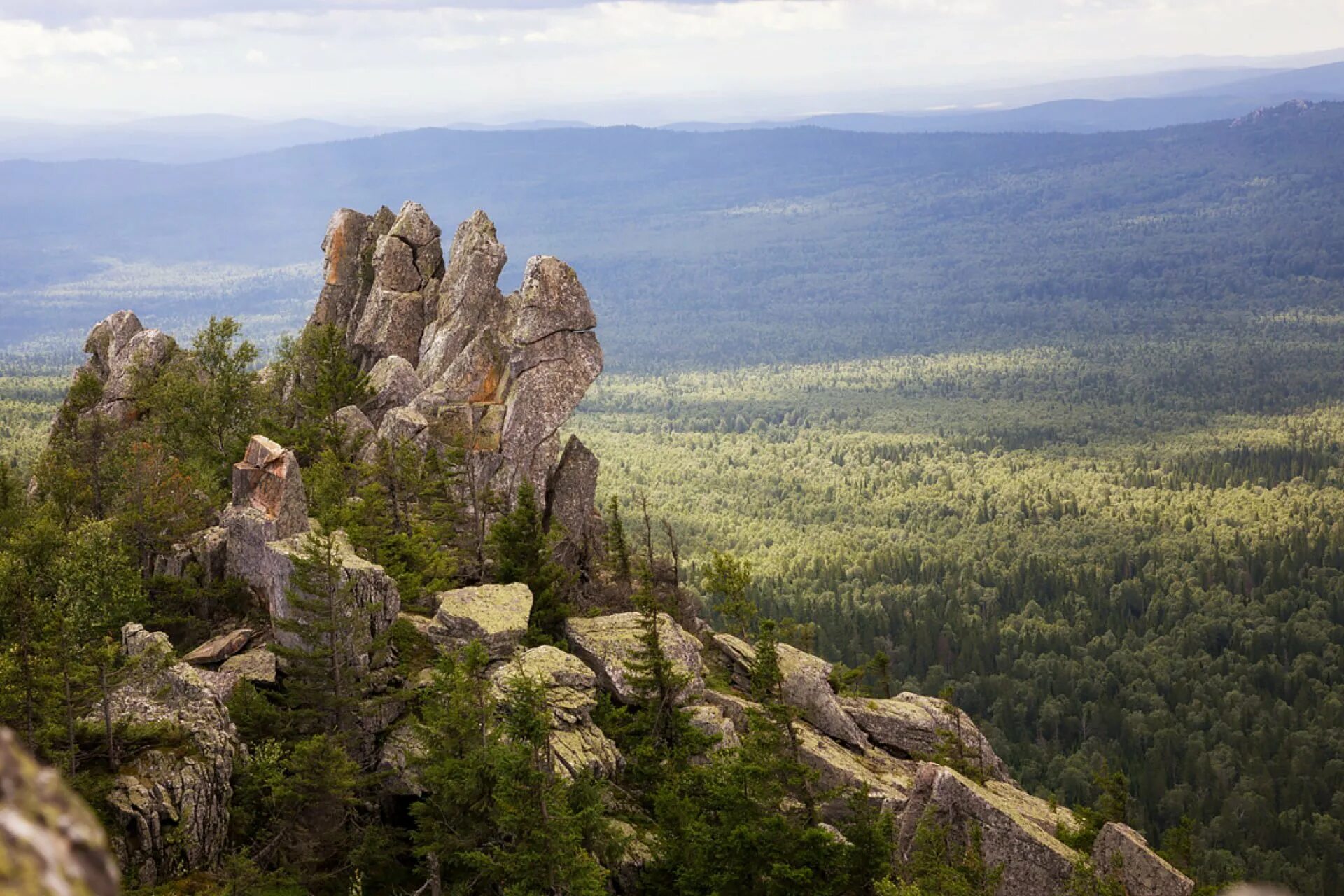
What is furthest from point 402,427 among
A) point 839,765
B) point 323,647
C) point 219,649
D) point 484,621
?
point 839,765

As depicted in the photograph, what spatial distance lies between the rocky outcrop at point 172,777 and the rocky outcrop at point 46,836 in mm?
26719

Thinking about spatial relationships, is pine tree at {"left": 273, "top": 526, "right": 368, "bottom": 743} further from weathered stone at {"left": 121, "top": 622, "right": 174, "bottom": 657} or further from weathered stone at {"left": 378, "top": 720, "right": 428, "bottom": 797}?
weathered stone at {"left": 121, "top": 622, "right": 174, "bottom": 657}

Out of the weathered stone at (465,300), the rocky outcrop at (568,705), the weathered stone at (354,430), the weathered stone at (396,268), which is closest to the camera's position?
the rocky outcrop at (568,705)

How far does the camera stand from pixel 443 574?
46969 millimetres

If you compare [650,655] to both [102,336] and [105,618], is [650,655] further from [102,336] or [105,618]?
[102,336]

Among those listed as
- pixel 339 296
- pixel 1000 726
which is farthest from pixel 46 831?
pixel 1000 726

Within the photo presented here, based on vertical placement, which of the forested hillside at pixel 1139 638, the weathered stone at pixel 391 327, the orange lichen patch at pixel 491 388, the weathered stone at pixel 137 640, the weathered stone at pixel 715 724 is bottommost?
the forested hillside at pixel 1139 638

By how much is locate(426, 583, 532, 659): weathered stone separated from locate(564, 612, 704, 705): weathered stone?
2.90m

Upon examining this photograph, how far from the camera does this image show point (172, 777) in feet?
95.8

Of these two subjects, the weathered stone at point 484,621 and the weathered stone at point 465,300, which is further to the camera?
the weathered stone at point 465,300

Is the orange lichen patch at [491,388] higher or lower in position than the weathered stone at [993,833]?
higher

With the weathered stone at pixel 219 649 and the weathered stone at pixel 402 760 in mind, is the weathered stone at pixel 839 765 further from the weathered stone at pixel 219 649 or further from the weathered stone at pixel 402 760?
the weathered stone at pixel 219 649

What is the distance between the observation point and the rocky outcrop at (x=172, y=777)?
28.1m

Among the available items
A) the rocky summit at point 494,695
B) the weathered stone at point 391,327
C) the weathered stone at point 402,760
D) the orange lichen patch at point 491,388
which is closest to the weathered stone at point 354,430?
the rocky summit at point 494,695
